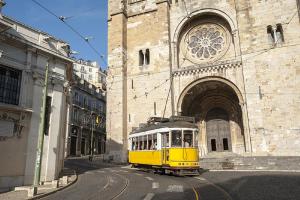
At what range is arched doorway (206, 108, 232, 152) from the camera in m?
28.3

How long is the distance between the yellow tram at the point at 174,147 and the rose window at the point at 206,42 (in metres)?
13.4

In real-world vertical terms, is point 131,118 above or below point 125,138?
above

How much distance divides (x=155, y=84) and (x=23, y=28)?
15.7 metres

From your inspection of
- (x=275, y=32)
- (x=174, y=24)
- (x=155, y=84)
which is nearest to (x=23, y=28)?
(x=155, y=84)

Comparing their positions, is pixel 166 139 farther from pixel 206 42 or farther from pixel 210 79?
pixel 206 42

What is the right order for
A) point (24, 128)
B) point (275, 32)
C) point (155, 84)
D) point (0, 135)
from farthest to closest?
point (155, 84) < point (275, 32) < point (24, 128) < point (0, 135)

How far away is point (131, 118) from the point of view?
93.3 ft

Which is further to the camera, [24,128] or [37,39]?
[37,39]

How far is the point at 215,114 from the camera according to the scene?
29734 mm

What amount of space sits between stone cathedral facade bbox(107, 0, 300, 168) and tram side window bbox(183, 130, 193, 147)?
931 cm

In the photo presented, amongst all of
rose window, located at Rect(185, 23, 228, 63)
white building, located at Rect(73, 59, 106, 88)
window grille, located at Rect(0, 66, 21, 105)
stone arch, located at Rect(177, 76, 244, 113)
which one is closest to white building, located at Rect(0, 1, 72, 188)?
window grille, located at Rect(0, 66, 21, 105)

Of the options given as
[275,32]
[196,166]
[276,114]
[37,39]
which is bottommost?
[196,166]

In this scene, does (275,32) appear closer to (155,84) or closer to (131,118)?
(155,84)

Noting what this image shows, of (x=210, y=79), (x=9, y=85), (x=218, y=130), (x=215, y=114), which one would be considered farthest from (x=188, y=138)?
(x=215, y=114)
